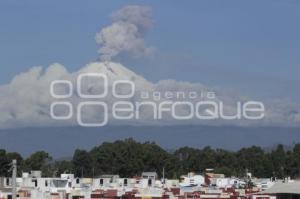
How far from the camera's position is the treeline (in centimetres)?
16675

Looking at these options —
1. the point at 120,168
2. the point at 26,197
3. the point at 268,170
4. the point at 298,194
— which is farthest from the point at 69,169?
the point at 298,194

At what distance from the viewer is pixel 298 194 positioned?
33375 mm

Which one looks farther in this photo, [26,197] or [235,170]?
[235,170]

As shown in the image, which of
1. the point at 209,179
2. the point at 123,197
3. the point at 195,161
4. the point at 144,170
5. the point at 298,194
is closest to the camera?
the point at 298,194

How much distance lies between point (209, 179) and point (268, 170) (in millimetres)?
54254

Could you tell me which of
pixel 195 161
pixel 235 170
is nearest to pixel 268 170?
pixel 235 170

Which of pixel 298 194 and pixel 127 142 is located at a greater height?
pixel 127 142

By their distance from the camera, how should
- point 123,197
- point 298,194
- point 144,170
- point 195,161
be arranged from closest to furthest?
point 298,194, point 123,197, point 144,170, point 195,161

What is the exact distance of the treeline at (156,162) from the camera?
6565 inches

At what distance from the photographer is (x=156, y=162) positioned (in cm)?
16838

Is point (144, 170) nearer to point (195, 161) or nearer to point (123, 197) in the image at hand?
point (195, 161)

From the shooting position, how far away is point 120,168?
167875 millimetres

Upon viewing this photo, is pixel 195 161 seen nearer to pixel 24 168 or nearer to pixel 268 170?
pixel 268 170

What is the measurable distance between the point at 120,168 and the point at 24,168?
23663 millimetres
